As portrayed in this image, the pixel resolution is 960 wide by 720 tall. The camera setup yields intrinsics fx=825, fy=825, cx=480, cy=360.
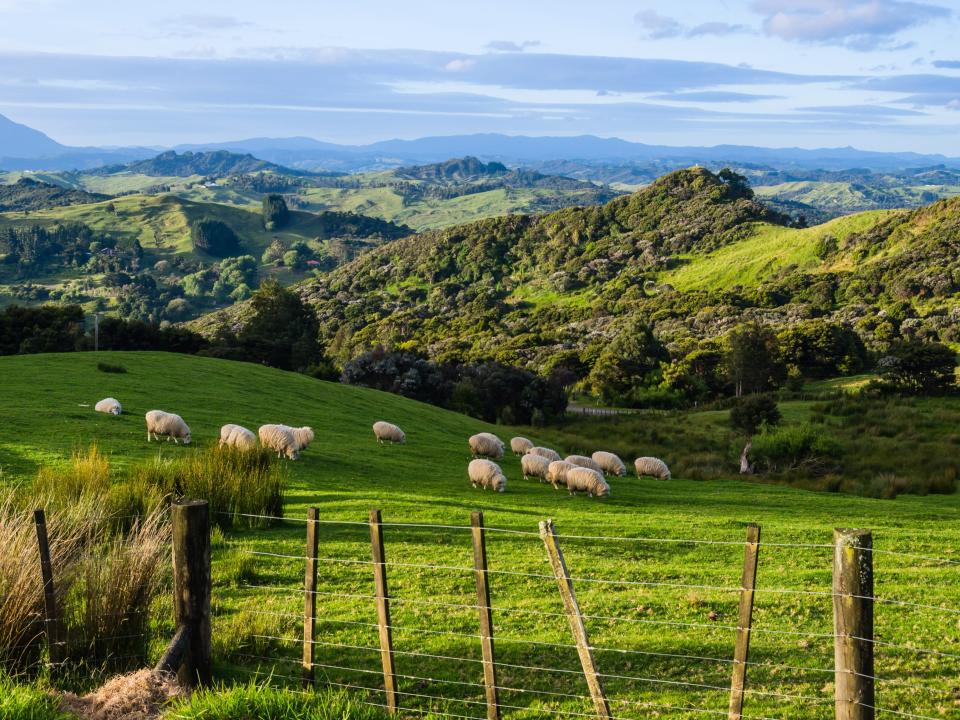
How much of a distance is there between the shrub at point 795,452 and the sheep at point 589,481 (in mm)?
12941

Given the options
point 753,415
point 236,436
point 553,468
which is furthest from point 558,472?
point 753,415

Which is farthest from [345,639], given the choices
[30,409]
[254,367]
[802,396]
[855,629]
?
[802,396]

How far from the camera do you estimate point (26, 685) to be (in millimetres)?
7395

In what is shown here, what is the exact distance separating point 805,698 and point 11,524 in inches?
313

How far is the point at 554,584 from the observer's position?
11.8 m

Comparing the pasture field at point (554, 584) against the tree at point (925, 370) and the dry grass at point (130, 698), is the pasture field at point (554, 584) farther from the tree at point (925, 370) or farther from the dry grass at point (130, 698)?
the tree at point (925, 370)

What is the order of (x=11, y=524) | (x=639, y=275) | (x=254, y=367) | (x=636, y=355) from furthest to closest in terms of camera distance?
(x=639, y=275), (x=636, y=355), (x=254, y=367), (x=11, y=524)

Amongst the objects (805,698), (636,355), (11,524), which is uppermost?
(11,524)

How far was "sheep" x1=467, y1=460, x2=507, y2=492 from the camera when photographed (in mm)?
21164

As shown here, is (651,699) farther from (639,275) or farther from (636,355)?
(639,275)

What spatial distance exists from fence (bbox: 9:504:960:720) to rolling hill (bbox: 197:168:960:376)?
76078 millimetres

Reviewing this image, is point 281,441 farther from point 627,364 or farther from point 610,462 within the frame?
point 627,364

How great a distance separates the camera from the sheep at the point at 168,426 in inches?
874

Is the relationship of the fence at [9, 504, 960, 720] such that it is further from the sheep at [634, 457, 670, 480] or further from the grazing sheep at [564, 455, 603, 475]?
the sheep at [634, 457, 670, 480]
